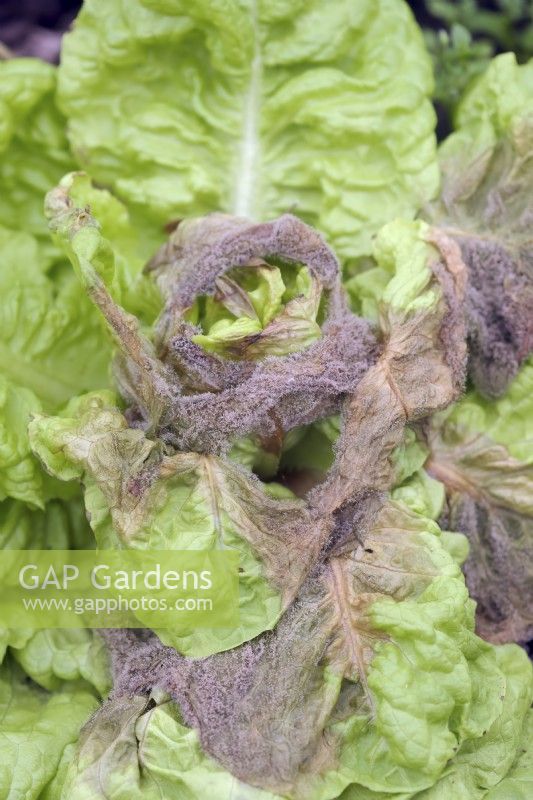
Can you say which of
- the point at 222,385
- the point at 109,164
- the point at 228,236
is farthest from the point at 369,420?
the point at 109,164

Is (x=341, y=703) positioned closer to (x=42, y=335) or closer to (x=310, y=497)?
(x=310, y=497)

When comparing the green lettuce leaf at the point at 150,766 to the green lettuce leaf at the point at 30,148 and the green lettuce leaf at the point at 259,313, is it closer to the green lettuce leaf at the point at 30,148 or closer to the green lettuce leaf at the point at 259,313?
the green lettuce leaf at the point at 259,313

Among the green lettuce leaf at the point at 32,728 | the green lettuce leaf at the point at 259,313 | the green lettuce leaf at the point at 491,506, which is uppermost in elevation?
the green lettuce leaf at the point at 259,313

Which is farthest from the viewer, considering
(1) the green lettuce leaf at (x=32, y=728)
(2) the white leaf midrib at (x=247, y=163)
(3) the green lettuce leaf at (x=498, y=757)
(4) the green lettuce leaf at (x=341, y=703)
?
(2) the white leaf midrib at (x=247, y=163)

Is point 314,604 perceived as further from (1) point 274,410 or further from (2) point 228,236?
(2) point 228,236

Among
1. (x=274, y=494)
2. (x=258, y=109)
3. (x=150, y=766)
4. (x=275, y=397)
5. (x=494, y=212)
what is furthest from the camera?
(x=258, y=109)

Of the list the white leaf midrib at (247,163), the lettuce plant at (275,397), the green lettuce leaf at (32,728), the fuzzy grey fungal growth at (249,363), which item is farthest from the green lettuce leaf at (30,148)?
the green lettuce leaf at (32,728)

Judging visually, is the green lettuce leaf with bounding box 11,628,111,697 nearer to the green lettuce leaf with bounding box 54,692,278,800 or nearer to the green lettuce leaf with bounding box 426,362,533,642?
the green lettuce leaf with bounding box 54,692,278,800

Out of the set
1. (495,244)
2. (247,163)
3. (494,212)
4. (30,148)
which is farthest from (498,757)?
(30,148)

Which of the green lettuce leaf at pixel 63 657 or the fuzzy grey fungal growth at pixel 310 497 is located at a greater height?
the fuzzy grey fungal growth at pixel 310 497
